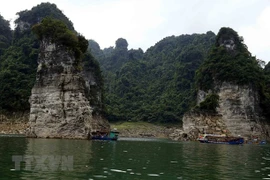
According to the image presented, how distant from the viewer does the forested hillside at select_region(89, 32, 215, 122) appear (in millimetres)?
123419

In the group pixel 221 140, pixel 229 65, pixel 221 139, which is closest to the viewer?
pixel 221 140

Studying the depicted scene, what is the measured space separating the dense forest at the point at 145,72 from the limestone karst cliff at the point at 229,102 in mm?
322

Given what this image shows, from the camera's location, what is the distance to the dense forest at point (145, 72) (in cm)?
8312

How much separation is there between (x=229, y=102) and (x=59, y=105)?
4668 centimetres

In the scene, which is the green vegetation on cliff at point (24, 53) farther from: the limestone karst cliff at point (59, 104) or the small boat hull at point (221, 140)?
the small boat hull at point (221, 140)

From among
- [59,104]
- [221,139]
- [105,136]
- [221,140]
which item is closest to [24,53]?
[59,104]

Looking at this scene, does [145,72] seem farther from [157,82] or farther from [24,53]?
[24,53]

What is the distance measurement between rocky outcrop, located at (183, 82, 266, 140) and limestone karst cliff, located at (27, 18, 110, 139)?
34.7 metres

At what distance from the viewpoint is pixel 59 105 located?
53.9 m

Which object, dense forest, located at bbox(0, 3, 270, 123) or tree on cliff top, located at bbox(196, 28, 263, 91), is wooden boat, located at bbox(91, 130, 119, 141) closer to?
dense forest, located at bbox(0, 3, 270, 123)

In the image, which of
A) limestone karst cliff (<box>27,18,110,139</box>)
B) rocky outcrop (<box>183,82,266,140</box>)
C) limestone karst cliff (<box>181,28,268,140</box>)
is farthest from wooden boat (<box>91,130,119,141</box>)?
rocky outcrop (<box>183,82,266,140</box>)

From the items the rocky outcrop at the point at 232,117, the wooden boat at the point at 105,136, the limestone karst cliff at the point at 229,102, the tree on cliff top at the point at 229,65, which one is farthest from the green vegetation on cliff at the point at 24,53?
the tree on cliff top at the point at 229,65

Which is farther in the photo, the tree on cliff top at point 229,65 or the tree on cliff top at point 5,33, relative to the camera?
the tree on cliff top at point 5,33

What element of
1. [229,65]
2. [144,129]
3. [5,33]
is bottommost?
[144,129]
